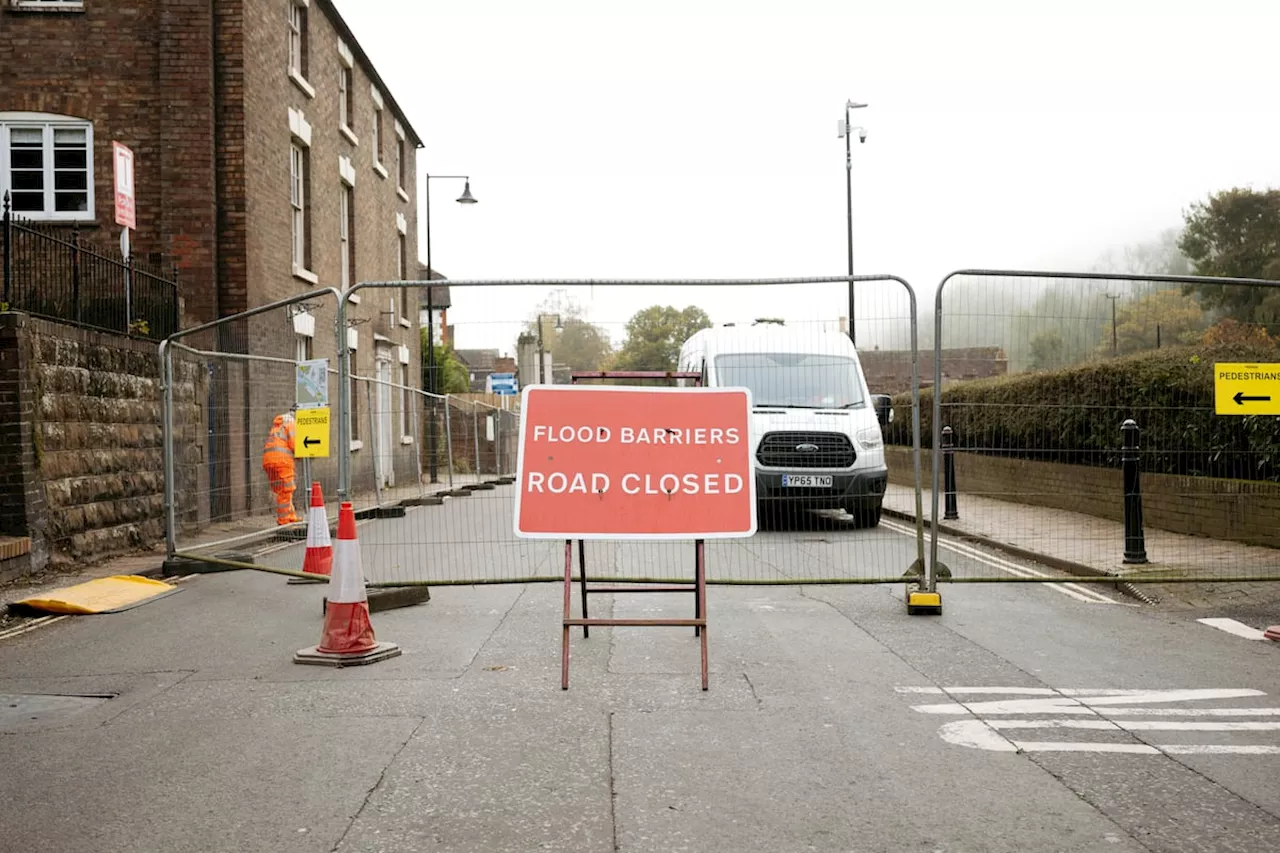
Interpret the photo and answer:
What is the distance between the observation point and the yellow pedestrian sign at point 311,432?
1015 centimetres

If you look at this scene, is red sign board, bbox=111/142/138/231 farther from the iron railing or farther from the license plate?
the license plate

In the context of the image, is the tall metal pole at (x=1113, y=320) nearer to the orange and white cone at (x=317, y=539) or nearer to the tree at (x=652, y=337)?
the tree at (x=652, y=337)

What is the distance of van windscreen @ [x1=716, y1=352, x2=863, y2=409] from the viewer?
9.54 m

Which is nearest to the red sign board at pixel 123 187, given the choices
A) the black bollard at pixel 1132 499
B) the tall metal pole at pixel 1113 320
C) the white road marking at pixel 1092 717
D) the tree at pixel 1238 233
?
the tall metal pole at pixel 1113 320

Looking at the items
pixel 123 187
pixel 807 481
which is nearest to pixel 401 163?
pixel 123 187

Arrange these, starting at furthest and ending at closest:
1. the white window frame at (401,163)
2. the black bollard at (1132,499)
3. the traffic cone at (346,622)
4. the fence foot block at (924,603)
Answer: the white window frame at (401,163), the black bollard at (1132,499), the fence foot block at (924,603), the traffic cone at (346,622)

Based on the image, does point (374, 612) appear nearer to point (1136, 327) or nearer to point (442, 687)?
point (442, 687)

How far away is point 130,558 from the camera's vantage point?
1202 cm

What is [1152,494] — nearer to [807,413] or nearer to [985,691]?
[807,413]

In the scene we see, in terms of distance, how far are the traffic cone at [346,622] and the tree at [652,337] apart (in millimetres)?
2664

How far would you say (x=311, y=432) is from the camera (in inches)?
403

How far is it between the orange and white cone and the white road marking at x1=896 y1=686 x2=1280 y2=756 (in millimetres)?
5347

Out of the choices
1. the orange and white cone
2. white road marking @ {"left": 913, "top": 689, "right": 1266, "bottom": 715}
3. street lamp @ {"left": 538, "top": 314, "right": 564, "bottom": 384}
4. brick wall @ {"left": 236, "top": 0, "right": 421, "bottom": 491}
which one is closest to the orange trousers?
brick wall @ {"left": 236, "top": 0, "right": 421, "bottom": 491}

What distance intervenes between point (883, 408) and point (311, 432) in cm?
477
